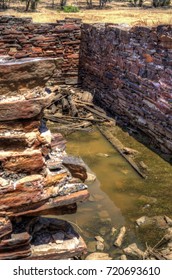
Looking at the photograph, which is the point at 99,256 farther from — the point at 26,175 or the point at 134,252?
the point at 26,175

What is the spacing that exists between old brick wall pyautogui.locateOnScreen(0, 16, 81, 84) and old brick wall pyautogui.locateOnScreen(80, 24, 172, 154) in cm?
69

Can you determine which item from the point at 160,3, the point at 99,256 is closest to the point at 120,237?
the point at 99,256

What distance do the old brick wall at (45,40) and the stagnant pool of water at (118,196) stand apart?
4.91 meters

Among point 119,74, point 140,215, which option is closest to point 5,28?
point 119,74

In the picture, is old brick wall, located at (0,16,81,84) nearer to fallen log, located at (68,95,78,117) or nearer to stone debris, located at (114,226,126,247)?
fallen log, located at (68,95,78,117)

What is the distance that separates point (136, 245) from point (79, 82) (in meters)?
9.02

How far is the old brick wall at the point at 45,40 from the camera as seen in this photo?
1209 centimetres

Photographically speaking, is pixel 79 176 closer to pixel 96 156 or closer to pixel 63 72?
pixel 96 156

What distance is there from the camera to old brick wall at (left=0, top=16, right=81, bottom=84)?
12094mm

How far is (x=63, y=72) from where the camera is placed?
1315cm

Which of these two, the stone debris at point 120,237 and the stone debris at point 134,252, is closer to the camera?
the stone debris at point 134,252

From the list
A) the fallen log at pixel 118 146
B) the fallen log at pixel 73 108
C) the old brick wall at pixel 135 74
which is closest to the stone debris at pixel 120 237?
the fallen log at pixel 118 146

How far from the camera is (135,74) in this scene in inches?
367

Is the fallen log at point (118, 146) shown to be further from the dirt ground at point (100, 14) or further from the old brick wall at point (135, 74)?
the dirt ground at point (100, 14)
